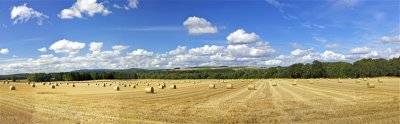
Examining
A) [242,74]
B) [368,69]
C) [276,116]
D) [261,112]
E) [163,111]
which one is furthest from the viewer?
[242,74]

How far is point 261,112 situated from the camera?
65.4 ft

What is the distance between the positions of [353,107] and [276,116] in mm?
5304

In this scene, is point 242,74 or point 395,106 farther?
point 242,74

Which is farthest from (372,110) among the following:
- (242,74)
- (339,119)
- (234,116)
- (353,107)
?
(242,74)

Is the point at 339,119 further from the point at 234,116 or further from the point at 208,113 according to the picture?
the point at 208,113

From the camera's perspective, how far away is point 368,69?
4776 inches

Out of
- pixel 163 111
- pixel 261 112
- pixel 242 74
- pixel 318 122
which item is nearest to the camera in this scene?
pixel 318 122

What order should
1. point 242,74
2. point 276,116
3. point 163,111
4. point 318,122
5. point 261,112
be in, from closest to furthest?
point 318,122 < point 276,116 < point 261,112 < point 163,111 < point 242,74

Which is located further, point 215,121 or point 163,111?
point 163,111

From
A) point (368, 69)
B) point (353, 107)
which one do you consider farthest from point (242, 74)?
point (353, 107)

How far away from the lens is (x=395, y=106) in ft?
70.4

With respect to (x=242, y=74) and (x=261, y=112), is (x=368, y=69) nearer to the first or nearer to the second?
(x=242, y=74)

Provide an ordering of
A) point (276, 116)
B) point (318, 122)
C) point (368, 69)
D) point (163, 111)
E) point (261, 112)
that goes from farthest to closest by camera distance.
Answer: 1. point (368, 69)
2. point (163, 111)
3. point (261, 112)
4. point (276, 116)
5. point (318, 122)

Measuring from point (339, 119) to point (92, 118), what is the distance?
10.1 metres
